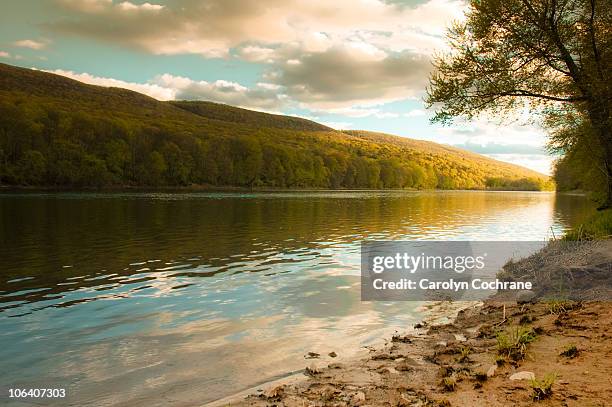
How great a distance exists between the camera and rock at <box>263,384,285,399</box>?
770 cm

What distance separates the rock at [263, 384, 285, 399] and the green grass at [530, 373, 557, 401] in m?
4.08

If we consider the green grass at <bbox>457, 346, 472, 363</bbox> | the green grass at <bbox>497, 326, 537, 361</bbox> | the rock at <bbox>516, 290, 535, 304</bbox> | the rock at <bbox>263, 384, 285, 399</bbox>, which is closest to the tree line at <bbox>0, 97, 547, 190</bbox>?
the rock at <bbox>516, 290, 535, 304</bbox>

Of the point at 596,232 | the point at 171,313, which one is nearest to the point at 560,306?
the point at 596,232

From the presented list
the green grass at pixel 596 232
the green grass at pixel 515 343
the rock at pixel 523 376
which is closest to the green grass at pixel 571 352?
the green grass at pixel 515 343

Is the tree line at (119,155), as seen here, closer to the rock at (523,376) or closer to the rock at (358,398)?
the rock at (358,398)

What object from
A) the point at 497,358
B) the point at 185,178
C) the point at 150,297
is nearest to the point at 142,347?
the point at 150,297

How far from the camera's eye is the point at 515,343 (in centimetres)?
902

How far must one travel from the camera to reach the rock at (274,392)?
25.2ft

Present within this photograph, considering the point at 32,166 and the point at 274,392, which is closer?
the point at 274,392

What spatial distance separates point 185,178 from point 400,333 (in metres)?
126

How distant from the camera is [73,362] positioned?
9.68 meters

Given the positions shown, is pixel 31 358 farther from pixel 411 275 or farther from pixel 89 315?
pixel 411 275

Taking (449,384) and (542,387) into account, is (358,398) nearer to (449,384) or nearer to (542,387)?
(449,384)

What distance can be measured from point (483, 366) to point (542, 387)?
1931 millimetres
